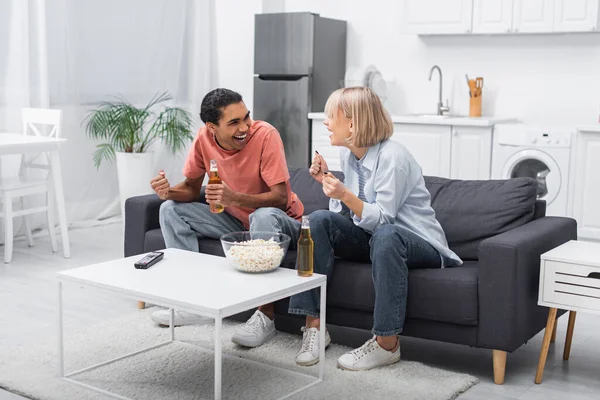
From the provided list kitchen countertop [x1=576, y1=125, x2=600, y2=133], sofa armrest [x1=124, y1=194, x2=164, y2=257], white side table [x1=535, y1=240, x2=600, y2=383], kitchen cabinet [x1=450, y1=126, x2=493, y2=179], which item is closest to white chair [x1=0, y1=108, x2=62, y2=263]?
sofa armrest [x1=124, y1=194, x2=164, y2=257]

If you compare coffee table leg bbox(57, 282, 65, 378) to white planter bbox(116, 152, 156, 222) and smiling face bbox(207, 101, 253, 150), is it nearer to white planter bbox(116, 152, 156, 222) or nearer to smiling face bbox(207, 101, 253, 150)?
smiling face bbox(207, 101, 253, 150)

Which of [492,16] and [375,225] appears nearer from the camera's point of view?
[375,225]

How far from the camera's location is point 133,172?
5.84 m

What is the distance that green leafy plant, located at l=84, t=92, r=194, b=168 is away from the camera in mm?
5738

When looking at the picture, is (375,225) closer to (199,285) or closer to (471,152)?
(199,285)

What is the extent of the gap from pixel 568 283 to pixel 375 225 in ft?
2.18

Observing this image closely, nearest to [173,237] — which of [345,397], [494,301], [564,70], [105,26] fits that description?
[345,397]

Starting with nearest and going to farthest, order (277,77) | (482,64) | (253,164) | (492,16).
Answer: (253,164), (492,16), (482,64), (277,77)

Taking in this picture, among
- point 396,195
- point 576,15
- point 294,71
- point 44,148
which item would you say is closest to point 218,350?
point 396,195

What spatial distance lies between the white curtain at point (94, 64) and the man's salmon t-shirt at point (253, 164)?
2289 millimetres

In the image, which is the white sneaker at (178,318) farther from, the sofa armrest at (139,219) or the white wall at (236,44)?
the white wall at (236,44)

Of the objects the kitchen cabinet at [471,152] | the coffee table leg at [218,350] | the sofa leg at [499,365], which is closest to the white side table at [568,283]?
the sofa leg at [499,365]

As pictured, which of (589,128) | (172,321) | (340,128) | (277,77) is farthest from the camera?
(277,77)

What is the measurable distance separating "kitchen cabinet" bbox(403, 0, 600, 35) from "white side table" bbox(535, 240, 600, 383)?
2908 millimetres
